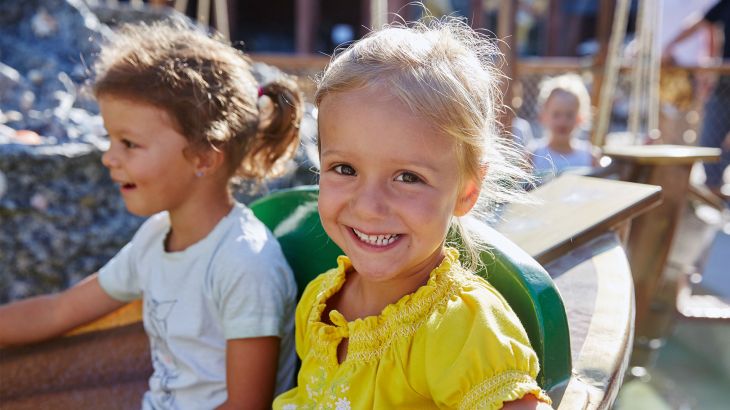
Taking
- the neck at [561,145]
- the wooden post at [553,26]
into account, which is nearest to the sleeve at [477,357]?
the neck at [561,145]

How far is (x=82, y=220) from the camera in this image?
9.13ft

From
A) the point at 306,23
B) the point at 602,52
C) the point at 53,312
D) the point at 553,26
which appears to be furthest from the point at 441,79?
the point at 553,26

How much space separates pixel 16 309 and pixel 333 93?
39.6 inches

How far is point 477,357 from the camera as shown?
872 millimetres

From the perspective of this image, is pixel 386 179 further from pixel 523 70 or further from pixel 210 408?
pixel 523 70

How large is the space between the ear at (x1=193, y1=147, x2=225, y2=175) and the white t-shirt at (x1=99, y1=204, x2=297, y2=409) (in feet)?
0.33

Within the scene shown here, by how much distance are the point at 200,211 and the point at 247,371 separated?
14.2 inches

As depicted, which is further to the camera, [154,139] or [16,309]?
[16,309]

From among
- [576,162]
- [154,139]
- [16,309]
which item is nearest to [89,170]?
[16,309]

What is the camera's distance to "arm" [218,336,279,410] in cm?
127

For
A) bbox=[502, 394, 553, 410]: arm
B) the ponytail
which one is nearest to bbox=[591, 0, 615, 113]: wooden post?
the ponytail

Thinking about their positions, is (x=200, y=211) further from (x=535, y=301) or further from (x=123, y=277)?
(x=535, y=301)

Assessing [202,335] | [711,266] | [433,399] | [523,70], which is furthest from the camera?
[523,70]

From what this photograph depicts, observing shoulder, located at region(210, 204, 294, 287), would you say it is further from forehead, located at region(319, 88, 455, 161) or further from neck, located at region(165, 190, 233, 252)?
forehead, located at region(319, 88, 455, 161)
